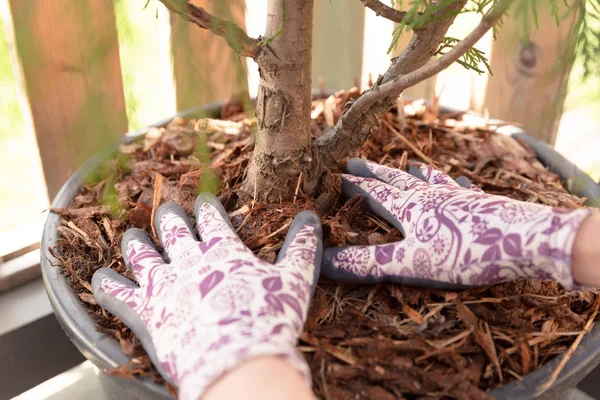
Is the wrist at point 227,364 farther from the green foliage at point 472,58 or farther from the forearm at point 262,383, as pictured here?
the green foliage at point 472,58

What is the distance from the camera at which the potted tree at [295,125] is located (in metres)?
0.55

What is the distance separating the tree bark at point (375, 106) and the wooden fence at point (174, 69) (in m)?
0.09

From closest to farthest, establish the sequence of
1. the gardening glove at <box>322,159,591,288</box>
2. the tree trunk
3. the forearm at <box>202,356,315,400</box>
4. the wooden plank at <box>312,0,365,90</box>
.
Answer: the forearm at <box>202,356,315,400</box> → the gardening glove at <box>322,159,591,288</box> → the tree trunk → the wooden plank at <box>312,0,365,90</box>

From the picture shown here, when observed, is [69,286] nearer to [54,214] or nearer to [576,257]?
[54,214]

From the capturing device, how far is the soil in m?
0.55

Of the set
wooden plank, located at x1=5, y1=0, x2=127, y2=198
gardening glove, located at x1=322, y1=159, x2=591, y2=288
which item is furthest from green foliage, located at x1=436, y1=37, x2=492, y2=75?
wooden plank, located at x1=5, y1=0, x2=127, y2=198

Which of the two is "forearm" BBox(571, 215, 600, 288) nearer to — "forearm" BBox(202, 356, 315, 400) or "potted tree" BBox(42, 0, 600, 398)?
"potted tree" BBox(42, 0, 600, 398)

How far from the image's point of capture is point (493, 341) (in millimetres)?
588

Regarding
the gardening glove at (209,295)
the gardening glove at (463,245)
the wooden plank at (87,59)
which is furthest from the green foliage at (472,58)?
the wooden plank at (87,59)

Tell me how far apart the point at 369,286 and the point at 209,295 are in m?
0.21

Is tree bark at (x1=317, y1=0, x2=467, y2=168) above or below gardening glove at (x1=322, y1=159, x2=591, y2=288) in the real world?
above

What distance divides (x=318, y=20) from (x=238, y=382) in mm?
943

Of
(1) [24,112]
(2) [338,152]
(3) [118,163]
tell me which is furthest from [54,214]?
(2) [338,152]

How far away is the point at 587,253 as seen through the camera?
1.73 ft
